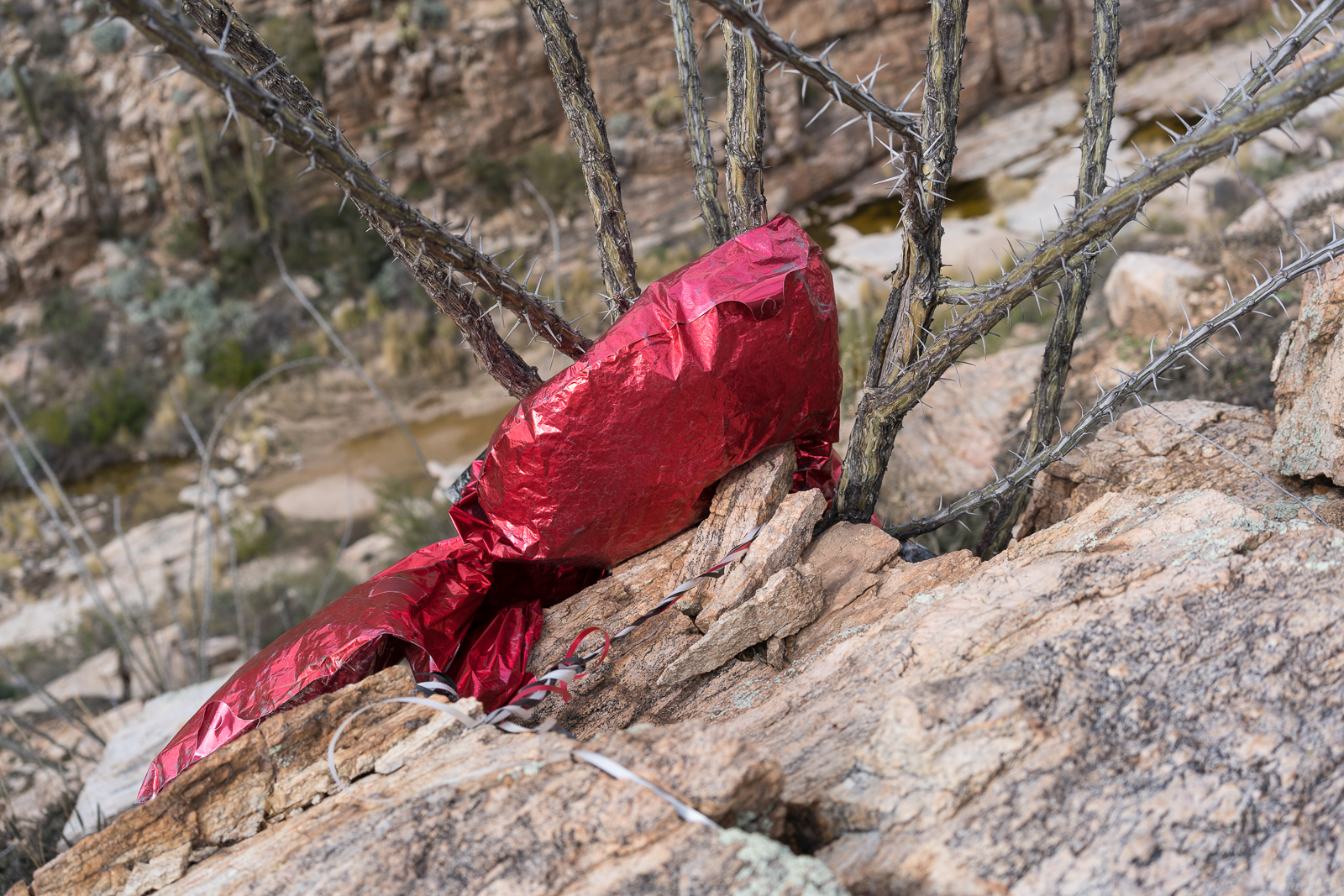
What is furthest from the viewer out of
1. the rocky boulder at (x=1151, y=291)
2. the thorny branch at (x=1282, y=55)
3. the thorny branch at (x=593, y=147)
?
the rocky boulder at (x=1151, y=291)

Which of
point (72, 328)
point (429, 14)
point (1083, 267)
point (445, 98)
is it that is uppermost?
point (429, 14)

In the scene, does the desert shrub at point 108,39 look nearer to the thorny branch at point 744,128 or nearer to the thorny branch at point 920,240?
the thorny branch at point 744,128

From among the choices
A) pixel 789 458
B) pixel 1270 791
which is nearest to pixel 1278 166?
pixel 789 458

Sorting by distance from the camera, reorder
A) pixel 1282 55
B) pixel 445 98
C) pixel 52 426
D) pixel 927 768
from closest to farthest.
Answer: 1. pixel 927 768
2. pixel 1282 55
3. pixel 52 426
4. pixel 445 98

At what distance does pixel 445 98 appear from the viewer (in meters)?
9.11

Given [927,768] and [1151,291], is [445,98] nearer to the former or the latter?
[1151,291]

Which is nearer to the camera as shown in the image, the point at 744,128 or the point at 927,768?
the point at 927,768

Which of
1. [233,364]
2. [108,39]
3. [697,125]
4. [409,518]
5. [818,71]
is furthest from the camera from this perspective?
[108,39]

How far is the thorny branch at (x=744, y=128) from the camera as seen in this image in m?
2.00

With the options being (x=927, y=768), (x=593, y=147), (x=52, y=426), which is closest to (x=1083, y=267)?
(x=593, y=147)

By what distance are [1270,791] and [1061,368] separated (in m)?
1.30

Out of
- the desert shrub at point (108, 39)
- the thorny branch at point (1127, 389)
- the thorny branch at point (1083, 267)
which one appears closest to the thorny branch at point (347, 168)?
the thorny branch at point (1127, 389)

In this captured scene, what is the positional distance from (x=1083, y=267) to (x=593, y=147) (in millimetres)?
1288

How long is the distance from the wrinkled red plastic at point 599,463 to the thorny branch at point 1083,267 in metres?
0.69
